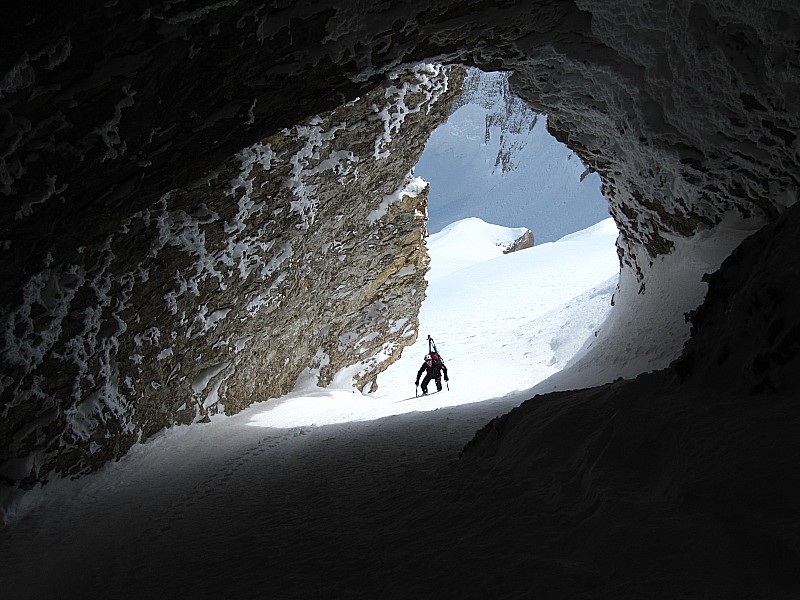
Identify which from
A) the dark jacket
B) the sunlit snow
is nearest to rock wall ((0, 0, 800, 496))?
the sunlit snow

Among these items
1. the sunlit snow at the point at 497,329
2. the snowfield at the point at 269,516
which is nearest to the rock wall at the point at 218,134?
the snowfield at the point at 269,516

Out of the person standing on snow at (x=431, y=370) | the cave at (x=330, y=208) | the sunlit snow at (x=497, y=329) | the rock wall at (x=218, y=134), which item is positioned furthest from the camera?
the person standing on snow at (x=431, y=370)

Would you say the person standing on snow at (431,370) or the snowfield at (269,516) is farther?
the person standing on snow at (431,370)

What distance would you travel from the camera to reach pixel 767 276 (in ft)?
7.86

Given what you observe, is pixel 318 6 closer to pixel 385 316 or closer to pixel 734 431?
→ pixel 734 431

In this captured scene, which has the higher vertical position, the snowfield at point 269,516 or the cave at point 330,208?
the cave at point 330,208

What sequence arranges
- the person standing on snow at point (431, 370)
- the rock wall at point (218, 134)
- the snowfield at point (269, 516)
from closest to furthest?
the snowfield at point (269, 516), the rock wall at point (218, 134), the person standing on snow at point (431, 370)

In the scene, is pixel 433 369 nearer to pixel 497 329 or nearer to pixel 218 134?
pixel 218 134

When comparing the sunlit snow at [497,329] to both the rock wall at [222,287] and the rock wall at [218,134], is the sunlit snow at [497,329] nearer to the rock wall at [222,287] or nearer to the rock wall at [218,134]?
the rock wall at [222,287]

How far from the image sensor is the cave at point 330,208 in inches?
76.2

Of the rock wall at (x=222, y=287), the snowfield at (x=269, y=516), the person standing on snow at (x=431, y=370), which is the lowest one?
the snowfield at (x=269, y=516)

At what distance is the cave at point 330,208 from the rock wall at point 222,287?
0.12 feet

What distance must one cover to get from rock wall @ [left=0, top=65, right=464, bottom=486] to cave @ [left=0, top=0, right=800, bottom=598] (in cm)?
4

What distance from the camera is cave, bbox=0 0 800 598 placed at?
6.35 ft
